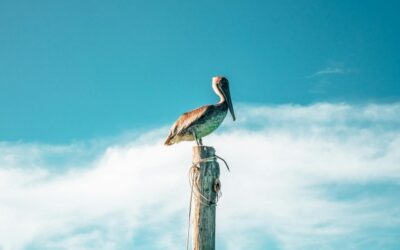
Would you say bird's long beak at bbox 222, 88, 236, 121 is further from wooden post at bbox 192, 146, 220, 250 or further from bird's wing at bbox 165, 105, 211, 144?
wooden post at bbox 192, 146, 220, 250

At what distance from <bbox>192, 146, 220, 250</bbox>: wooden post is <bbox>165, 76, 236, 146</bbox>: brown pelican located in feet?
5.25

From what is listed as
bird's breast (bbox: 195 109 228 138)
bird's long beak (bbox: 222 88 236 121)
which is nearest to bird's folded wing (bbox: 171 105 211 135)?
bird's breast (bbox: 195 109 228 138)

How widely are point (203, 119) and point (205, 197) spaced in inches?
87.0

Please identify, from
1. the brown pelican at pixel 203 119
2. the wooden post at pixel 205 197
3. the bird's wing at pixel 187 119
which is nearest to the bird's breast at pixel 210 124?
the brown pelican at pixel 203 119

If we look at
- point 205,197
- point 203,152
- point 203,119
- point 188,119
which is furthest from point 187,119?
point 205,197

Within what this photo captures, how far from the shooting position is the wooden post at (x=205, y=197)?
23.1 feet

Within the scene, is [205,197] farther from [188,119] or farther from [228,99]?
[228,99]

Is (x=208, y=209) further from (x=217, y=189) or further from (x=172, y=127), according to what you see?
(x=172, y=127)

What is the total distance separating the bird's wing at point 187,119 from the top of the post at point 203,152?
168 centimetres

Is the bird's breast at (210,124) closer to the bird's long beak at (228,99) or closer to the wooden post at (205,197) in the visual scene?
the bird's long beak at (228,99)

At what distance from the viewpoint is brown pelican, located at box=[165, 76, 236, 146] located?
9.12m

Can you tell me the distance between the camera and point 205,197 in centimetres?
721

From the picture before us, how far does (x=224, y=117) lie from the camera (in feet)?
31.1

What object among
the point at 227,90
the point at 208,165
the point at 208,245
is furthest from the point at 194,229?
the point at 227,90
